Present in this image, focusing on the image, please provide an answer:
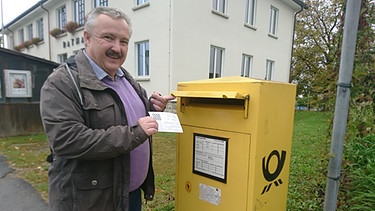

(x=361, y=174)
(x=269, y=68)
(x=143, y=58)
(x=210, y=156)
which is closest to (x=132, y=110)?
(x=210, y=156)

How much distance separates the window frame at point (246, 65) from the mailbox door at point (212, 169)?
8832 mm

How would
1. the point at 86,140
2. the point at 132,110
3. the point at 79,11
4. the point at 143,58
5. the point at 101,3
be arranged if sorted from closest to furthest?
the point at 86,140 < the point at 132,110 < the point at 143,58 < the point at 101,3 < the point at 79,11

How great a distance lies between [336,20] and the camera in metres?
2.12

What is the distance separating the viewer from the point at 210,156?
1.53m

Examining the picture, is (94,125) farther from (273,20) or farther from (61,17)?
(61,17)

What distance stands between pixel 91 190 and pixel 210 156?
2.38 ft

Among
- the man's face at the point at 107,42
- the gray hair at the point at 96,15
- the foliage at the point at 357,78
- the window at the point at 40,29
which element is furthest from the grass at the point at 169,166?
the window at the point at 40,29

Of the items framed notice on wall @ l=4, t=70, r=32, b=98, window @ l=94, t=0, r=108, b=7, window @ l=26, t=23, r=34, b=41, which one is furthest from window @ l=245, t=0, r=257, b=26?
window @ l=26, t=23, r=34, b=41

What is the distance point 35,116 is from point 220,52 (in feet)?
20.6

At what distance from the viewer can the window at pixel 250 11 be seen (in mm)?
9727

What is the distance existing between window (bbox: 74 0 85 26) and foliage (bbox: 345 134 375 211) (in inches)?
455

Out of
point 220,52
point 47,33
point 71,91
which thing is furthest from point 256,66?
point 47,33

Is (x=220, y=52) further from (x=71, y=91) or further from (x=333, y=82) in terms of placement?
(x=71, y=91)

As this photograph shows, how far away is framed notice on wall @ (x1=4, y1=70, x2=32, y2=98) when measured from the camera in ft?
20.0
